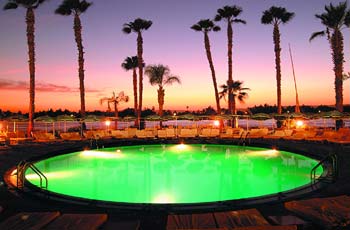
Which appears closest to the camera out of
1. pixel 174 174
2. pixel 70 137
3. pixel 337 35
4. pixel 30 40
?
pixel 174 174

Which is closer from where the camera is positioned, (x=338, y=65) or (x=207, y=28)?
(x=338, y=65)

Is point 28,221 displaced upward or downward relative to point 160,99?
downward

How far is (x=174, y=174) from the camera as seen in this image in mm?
13945

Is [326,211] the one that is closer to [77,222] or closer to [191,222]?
[191,222]

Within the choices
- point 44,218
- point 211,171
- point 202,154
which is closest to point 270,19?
point 202,154

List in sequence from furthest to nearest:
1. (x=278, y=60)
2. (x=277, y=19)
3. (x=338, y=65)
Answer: (x=277, y=19)
(x=278, y=60)
(x=338, y=65)

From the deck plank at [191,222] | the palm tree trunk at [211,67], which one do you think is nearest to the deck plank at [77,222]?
the deck plank at [191,222]

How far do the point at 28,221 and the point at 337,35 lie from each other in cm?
2925

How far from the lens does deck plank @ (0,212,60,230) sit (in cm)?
438

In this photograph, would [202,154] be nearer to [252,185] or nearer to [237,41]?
[252,185]

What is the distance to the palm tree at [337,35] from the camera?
1062 inches

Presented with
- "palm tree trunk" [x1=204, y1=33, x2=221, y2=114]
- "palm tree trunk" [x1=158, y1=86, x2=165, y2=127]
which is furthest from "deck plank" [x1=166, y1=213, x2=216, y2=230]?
"palm tree trunk" [x1=158, y1=86, x2=165, y2=127]

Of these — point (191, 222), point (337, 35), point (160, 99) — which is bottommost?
point (191, 222)

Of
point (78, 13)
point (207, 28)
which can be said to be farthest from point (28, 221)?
point (207, 28)
